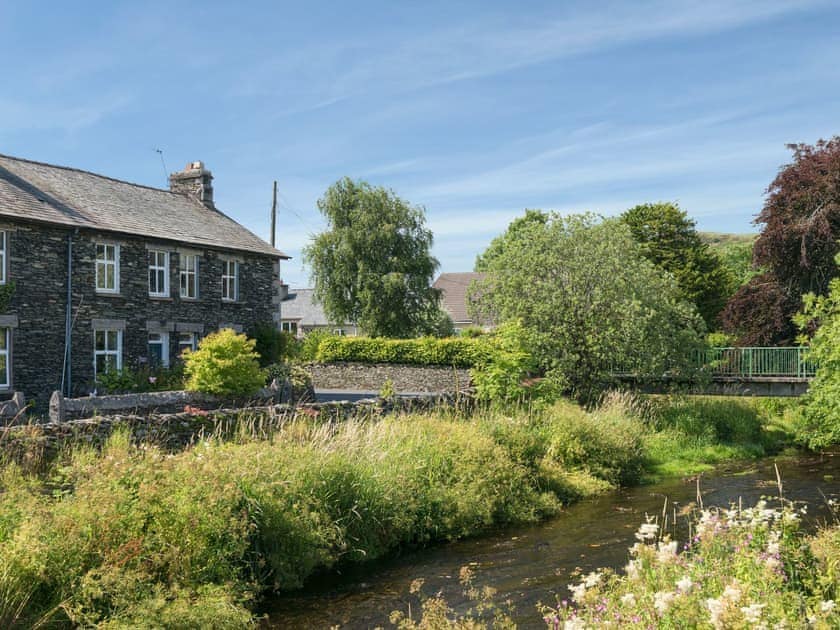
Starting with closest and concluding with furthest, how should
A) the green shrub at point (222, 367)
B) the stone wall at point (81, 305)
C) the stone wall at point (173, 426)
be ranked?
the stone wall at point (173, 426) < the green shrub at point (222, 367) < the stone wall at point (81, 305)

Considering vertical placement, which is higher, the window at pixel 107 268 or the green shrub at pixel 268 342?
the window at pixel 107 268

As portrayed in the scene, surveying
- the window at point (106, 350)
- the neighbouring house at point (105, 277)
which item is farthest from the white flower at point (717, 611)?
the window at point (106, 350)

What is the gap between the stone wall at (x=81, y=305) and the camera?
23.0 metres

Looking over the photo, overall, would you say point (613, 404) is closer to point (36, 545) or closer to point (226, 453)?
point (226, 453)

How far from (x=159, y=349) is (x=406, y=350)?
36.3 ft

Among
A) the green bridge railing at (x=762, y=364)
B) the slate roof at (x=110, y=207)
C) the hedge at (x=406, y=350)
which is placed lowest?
the green bridge railing at (x=762, y=364)

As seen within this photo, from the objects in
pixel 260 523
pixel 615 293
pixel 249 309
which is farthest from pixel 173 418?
pixel 249 309

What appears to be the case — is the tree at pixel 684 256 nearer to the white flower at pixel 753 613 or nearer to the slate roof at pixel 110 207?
the slate roof at pixel 110 207

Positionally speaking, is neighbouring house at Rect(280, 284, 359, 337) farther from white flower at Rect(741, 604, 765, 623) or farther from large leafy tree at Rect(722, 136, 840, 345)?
white flower at Rect(741, 604, 765, 623)

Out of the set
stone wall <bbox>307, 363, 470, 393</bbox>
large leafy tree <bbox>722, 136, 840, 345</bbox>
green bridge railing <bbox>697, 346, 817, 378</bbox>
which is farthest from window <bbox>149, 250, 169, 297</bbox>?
large leafy tree <bbox>722, 136, 840, 345</bbox>

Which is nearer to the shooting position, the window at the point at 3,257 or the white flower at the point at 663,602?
the white flower at the point at 663,602

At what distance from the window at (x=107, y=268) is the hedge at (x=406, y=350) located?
12224mm

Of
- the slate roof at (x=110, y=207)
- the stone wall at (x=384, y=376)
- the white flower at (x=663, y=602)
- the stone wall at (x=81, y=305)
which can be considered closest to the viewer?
the white flower at (x=663, y=602)

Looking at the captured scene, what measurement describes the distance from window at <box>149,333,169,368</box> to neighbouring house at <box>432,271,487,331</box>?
34.1 metres
